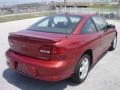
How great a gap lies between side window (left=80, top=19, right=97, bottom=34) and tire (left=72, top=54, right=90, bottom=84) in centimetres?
57

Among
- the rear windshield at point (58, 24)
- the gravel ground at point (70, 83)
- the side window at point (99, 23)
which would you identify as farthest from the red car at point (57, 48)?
the gravel ground at point (70, 83)

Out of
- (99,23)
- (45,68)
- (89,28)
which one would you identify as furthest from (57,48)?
(99,23)

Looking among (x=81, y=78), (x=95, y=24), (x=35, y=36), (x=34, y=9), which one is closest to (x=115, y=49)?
(x=95, y=24)

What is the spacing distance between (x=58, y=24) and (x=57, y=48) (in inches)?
47.8

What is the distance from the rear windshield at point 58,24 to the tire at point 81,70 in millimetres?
719

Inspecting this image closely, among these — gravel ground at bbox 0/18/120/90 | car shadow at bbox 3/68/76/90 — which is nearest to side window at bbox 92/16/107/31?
gravel ground at bbox 0/18/120/90

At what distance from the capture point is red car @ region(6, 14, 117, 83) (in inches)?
162

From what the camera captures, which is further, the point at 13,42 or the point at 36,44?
the point at 13,42

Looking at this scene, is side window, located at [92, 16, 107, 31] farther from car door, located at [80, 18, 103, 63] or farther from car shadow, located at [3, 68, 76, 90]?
car shadow, located at [3, 68, 76, 90]

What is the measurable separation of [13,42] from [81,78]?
5.61 feet

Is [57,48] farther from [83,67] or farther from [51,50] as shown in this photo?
[83,67]

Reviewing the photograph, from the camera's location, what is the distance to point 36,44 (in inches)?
167

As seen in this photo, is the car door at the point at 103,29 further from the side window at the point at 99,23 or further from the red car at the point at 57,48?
the red car at the point at 57,48

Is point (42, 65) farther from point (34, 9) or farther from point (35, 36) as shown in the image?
point (34, 9)
